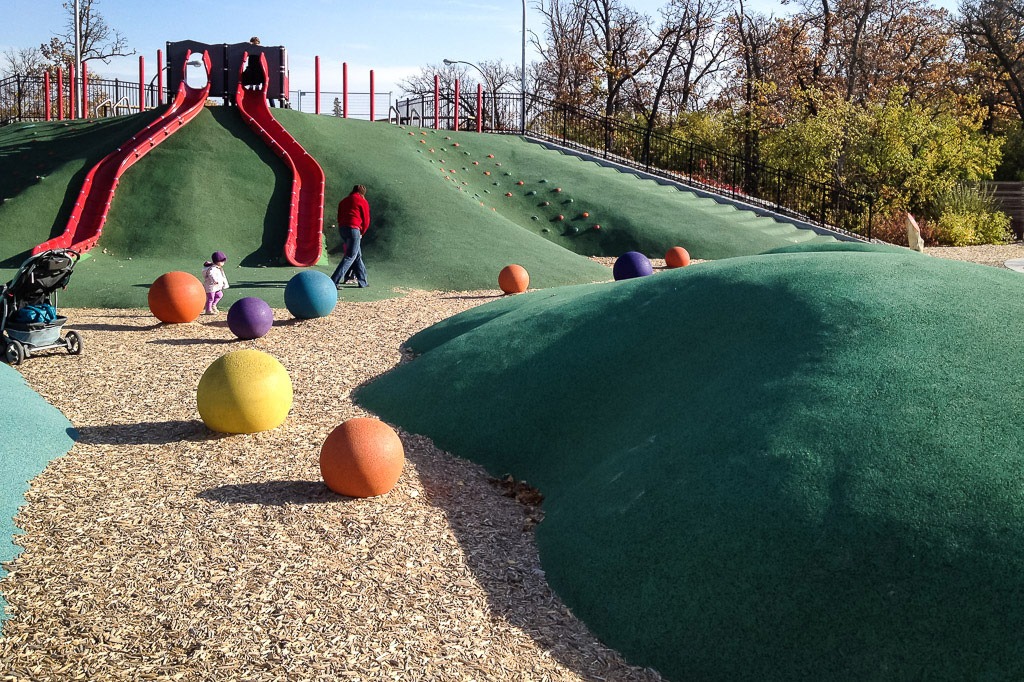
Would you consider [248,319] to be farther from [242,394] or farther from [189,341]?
[242,394]

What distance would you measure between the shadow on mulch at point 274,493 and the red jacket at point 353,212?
8.96 metres

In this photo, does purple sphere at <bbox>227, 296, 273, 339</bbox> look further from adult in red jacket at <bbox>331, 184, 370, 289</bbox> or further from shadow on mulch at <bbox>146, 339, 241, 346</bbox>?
adult in red jacket at <bbox>331, 184, 370, 289</bbox>

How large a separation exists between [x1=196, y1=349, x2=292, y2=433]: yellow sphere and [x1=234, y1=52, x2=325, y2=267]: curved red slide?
10107mm

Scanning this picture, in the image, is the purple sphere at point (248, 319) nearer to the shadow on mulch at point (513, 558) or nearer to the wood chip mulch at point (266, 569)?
the wood chip mulch at point (266, 569)

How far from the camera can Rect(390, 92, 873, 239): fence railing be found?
25.0 metres

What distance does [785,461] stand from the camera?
530 centimetres

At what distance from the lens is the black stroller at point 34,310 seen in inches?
388

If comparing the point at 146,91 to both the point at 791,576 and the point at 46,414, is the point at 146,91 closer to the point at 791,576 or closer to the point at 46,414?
the point at 46,414

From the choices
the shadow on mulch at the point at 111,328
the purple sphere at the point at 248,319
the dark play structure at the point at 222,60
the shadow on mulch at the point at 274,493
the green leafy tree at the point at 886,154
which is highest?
the dark play structure at the point at 222,60

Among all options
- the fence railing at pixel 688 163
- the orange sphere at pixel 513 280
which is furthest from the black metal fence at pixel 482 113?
the orange sphere at pixel 513 280

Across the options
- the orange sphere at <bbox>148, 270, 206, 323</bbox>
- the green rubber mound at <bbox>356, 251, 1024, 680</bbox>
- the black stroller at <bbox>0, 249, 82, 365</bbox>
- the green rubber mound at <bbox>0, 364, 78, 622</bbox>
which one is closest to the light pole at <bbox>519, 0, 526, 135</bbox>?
the orange sphere at <bbox>148, 270, 206, 323</bbox>

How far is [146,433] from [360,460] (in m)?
2.54

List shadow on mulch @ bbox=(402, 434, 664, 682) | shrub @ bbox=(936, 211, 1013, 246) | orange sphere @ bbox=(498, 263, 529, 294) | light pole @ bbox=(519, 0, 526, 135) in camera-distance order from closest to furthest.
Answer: shadow on mulch @ bbox=(402, 434, 664, 682), orange sphere @ bbox=(498, 263, 529, 294), shrub @ bbox=(936, 211, 1013, 246), light pole @ bbox=(519, 0, 526, 135)

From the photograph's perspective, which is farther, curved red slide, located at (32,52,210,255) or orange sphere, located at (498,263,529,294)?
curved red slide, located at (32,52,210,255)
